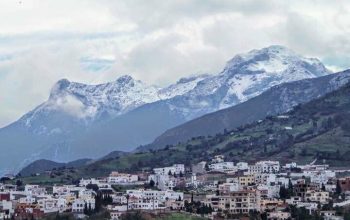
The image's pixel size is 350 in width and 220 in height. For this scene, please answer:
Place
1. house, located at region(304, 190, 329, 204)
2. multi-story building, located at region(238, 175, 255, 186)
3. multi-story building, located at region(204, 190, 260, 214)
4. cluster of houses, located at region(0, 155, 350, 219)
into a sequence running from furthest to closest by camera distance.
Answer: multi-story building, located at region(238, 175, 255, 186)
house, located at region(304, 190, 329, 204)
multi-story building, located at region(204, 190, 260, 214)
cluster of houses, located at region(0, 155, 350, 219)

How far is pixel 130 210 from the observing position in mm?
157375

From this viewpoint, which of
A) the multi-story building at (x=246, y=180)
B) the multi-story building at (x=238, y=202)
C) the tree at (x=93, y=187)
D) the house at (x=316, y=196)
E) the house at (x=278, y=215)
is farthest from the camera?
the multi-story building at (x=246, y=180)

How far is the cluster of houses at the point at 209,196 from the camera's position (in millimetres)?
159375

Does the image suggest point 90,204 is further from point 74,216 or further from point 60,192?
point 60,192

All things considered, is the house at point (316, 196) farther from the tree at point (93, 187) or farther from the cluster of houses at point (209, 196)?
the tree at point (93, 187)

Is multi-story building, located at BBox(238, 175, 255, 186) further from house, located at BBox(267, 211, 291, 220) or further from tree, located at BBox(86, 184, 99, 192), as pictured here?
house, located at BBox(267, 211, 291, 220)

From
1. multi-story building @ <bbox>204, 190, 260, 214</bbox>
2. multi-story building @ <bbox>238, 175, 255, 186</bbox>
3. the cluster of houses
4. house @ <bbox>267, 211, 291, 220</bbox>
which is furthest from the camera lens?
multi-story building @ <bbox>238, 175, 255, 186</bbox>

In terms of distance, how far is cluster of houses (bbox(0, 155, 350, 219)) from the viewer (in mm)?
159375

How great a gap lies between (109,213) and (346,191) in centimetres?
4174

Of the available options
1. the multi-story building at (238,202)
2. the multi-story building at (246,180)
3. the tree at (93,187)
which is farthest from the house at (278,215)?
the tree at (93,187)

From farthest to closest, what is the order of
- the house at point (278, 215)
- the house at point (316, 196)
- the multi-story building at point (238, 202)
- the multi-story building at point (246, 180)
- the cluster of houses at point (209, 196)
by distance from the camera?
the multi-story building at point (246, 180), the house at point (316, 196), the multi-story building at point (238, 202), the cluster of houses at point (209, 196), the house at point (278, 215)

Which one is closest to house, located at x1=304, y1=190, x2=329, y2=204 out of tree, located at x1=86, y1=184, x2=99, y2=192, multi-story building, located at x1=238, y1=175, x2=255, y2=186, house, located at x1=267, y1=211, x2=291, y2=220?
house, located at x1=267, y1=211, x2=291, y2=220

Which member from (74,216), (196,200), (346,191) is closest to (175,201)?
(196,200)

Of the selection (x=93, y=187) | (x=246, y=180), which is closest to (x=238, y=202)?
(x=246, y=180)
